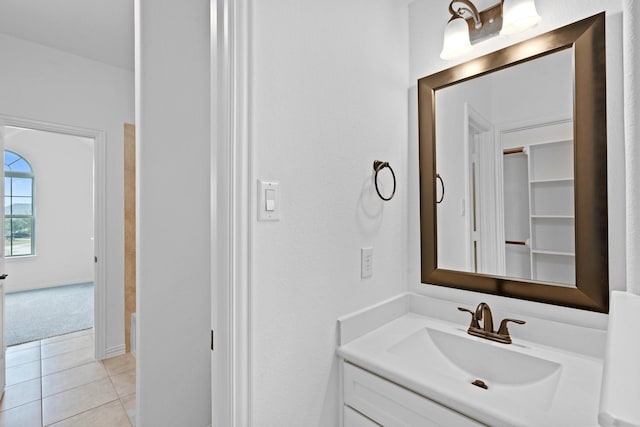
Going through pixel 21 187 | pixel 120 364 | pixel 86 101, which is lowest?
pixel 120 364

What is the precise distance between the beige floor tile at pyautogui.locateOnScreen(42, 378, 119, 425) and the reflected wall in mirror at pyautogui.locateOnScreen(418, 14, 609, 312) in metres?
2.33

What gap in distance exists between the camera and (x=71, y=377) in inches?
93.1

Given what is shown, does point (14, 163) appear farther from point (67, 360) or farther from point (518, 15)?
point (518, 15)

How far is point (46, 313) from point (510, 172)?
17.0 feet

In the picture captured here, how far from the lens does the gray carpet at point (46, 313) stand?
128 inches

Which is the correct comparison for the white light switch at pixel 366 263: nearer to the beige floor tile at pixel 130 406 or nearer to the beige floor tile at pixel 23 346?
the beige floor tile at pixel 130 406

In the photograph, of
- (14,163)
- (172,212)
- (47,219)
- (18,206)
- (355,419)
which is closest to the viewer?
(355,419)

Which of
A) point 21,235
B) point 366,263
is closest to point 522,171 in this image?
point 366,263

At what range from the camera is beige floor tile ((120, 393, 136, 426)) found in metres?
1.90

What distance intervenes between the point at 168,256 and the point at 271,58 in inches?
43.2

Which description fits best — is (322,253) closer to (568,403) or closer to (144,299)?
(568,403)

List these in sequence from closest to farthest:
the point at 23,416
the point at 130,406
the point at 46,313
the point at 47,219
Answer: the point at 23,416 < the point at 130,406 < the point at 46,313 < the point at 47,219

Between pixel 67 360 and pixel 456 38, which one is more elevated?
pixel 456 38

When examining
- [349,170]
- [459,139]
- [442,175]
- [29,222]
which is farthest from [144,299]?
[29,222]
